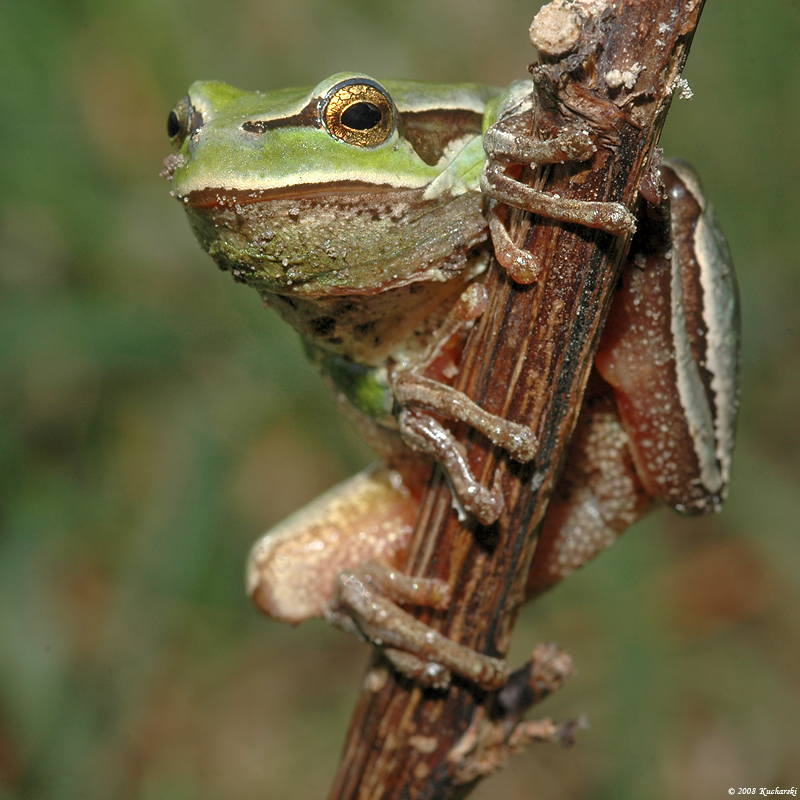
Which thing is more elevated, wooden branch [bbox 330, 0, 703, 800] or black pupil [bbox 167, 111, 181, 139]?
black pupil [bbox 167, 111, 181, 139]

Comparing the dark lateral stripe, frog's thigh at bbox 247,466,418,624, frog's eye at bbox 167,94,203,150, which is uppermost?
the dark lateral stripe

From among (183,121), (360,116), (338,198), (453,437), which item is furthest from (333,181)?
(453,437)

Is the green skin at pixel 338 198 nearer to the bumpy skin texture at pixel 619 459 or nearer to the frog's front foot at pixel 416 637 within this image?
the bumpy skin texture at pixel 619 459

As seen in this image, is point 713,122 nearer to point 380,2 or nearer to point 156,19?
point 380,2

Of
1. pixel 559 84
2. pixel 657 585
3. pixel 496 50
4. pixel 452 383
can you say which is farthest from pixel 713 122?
pixel 559 84

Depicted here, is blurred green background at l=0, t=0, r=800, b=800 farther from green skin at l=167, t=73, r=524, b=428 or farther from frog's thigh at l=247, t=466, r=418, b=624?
green skin at l=167, t=73, r=524, b=428

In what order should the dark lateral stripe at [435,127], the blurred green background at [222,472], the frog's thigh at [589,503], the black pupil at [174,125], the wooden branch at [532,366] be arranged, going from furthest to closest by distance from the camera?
1. the blurred green background at [222,472]
2. the frog's thigh at [589,503]
3. the black pupil at [174,125]
4. the dark lateral stripe at [435,127]
5. the wooden branch at [532,366]

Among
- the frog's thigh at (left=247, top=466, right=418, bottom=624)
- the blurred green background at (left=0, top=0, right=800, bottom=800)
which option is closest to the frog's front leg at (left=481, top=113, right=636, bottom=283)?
the frog's thigh at (left=247, top=466, right=418, bottom=624)

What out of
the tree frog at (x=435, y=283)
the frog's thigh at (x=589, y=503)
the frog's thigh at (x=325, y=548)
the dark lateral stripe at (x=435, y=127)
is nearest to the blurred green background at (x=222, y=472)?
the frog's thigh at (x=325, y=548)
